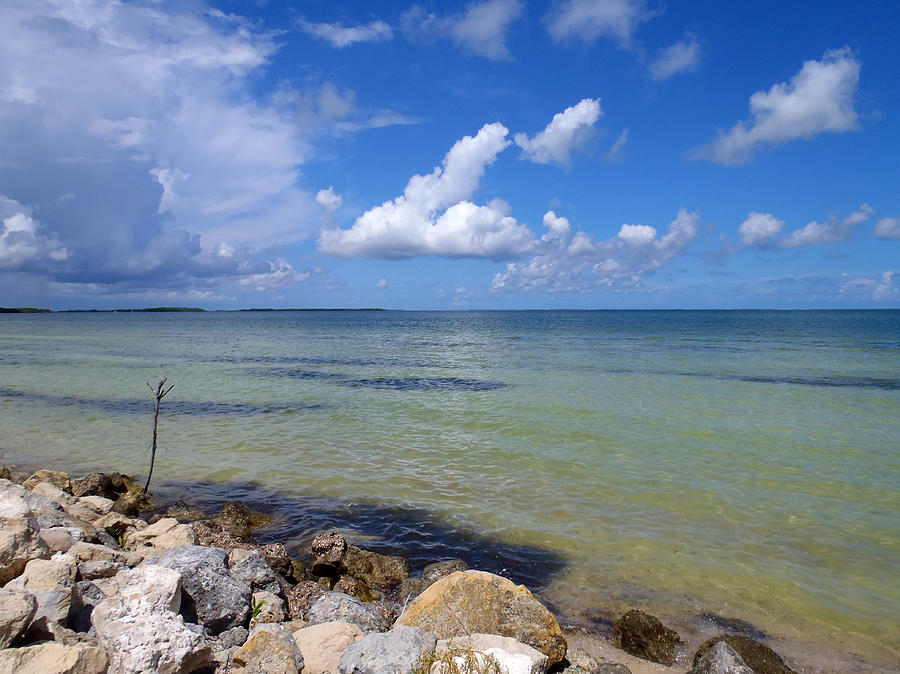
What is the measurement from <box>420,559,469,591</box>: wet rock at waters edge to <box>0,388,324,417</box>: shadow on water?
14.9 metres

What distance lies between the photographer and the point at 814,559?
9.62m

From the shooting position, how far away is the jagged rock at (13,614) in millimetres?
4629

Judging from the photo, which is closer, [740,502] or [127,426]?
[740,502]

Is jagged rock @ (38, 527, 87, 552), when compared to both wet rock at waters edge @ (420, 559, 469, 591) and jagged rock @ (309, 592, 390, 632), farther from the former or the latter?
wet rock at waters edge @ (420, 559, 469, 591)

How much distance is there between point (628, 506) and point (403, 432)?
28.3 feet

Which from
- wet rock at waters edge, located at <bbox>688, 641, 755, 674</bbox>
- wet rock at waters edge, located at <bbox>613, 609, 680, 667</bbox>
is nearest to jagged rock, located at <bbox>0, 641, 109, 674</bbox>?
wet rock at waters edge, located at <bbox>613, 609, 680, 667</bbox>

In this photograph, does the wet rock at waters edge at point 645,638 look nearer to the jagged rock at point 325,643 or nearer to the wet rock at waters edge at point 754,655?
the wet rock at waters edge at point 754,655

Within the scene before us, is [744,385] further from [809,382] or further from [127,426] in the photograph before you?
[127,426]

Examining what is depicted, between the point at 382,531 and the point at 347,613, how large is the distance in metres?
3.62

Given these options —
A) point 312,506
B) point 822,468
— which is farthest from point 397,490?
point 822,468

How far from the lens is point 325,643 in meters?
6.05

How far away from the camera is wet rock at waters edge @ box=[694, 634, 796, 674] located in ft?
20.2

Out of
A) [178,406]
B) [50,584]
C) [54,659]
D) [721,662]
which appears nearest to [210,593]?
[50,584]

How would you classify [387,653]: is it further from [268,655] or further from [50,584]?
[50,584]
